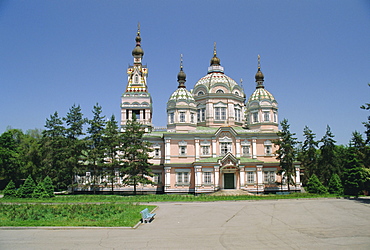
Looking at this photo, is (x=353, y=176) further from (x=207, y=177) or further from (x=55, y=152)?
(x=55, y=152)

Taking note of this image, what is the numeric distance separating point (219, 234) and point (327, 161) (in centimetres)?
3374

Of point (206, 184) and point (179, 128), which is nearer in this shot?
point (206, 184)

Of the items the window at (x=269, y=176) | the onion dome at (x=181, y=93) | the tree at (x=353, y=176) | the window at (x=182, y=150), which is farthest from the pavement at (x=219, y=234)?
the onion dome at (x=181, y=93)

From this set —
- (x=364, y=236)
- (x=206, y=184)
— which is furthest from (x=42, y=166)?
(x=364, y=236)

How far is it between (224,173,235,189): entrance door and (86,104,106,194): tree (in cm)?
1564

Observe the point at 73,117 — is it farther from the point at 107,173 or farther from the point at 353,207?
the point at 353,207

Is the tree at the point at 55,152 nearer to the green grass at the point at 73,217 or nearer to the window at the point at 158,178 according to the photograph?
the window at the point at 158,178

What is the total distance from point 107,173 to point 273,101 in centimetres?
2507

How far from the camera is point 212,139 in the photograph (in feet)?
140

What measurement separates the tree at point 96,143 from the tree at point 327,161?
29.4 m

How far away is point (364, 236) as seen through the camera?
1403 cm

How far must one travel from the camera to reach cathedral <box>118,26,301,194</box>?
40.1m

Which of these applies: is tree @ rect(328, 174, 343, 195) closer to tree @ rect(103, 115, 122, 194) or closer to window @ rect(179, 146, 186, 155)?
window @ rect(179, 146, 186, 155)

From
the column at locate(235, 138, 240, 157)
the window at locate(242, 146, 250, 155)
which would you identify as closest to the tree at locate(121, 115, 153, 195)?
the column at locate(235, 138, 240, 157)
